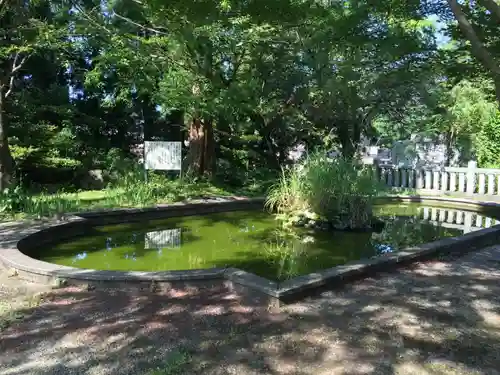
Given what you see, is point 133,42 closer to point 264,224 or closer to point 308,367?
point 264,224

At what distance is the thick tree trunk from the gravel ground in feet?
23.9

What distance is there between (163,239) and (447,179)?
24.4 ft

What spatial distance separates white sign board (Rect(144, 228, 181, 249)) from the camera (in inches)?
215

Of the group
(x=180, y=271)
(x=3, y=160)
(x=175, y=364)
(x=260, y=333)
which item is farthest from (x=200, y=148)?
(x=175, y=364)

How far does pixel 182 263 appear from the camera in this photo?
4.62 meters

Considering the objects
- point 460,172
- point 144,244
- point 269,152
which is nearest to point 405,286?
point 144,244

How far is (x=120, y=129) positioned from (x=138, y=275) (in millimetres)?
10312

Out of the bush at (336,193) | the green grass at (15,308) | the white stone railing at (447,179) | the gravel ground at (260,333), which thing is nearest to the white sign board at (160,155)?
the bush at (336,193)

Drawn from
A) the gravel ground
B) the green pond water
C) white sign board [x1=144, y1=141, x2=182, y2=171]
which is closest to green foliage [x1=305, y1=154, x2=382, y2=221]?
the green pond water

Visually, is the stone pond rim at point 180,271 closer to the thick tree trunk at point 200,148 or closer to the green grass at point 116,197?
the green grass at point 116,197

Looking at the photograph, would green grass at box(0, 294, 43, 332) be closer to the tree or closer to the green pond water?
the green pond water

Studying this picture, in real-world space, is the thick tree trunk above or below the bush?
above

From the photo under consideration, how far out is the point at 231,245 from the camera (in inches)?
215

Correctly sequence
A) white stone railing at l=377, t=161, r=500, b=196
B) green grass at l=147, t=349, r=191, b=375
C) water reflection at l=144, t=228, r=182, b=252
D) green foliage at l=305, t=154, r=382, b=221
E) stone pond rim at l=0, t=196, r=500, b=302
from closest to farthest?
green grass at l=147, t=349, r=191, b=375
stone pond rim at l=0, t=196, r=500, b=302
water reflection at l=144, t=228, r=182, b=252
green foliage at l=305, t=154, r=382, b=221
white stone railing at l=377, t=161, r=500, b=196
